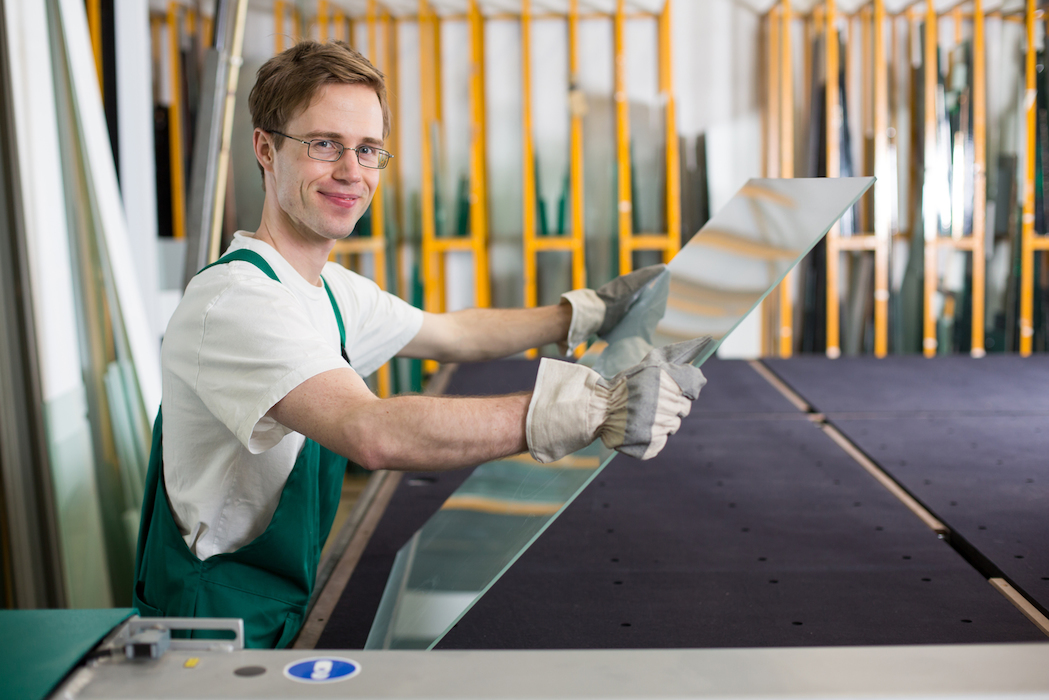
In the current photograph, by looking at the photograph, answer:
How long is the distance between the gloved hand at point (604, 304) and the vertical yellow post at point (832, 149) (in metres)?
3.18

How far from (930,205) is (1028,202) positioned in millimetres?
512

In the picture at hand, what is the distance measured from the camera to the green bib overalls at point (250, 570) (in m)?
1.16

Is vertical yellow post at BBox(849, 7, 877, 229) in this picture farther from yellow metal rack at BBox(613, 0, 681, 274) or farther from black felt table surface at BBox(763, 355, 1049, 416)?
black felt table surface at BBox(763, 355, 1049, 416)

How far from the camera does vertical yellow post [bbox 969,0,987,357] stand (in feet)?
14.5

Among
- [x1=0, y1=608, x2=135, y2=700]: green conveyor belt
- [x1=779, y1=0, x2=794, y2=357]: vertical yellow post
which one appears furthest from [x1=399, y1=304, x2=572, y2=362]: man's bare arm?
[x1=779, y1=0, x2=794, y2=357]: vertical yellow post

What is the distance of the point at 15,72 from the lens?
1917 mm

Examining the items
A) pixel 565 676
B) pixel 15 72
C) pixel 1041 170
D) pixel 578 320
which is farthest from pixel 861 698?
pixel 1041 170

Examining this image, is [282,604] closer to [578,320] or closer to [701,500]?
[578,320]

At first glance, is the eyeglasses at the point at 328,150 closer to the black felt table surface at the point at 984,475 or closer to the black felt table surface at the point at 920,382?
the black felt table surface at the point at 984,475

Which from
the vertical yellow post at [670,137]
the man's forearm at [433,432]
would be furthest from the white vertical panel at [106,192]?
the vertical yellow post at [670,137]

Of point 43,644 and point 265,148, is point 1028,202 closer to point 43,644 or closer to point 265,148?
point 265,148

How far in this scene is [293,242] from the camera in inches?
50.2

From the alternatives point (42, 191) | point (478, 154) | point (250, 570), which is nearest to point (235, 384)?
point (250, 570)

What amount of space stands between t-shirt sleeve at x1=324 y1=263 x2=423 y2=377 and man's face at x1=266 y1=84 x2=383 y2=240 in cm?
24
